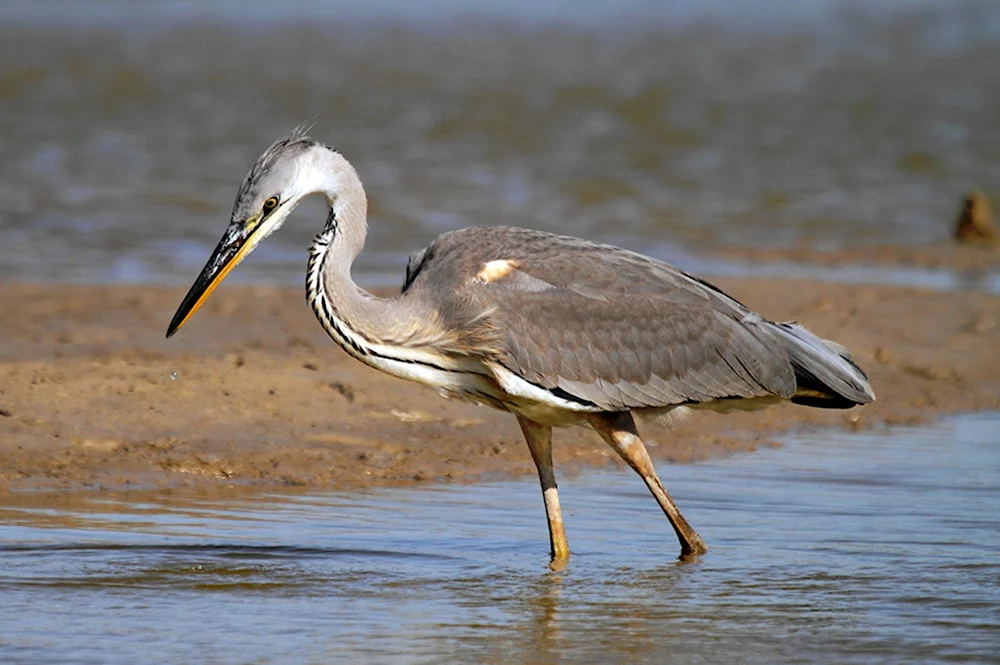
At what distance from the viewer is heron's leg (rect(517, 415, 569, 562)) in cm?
719

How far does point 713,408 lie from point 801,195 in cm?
1227

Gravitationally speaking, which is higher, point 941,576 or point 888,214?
point 888,214

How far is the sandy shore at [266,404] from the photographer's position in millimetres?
8633

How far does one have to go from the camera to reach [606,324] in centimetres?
736

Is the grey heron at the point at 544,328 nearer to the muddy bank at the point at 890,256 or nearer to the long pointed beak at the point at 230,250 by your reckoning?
the long pointed beak at the point at 230,250

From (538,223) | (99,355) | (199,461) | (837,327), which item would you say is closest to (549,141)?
(538,223)

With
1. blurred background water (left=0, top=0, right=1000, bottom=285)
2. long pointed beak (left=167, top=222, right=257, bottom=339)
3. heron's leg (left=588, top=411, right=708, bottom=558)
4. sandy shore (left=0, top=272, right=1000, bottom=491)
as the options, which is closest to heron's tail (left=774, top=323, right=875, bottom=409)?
heron's leg (left=588, top=411, right=708, bottom=558)

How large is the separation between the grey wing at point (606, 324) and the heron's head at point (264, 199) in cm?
77

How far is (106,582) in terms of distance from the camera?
21.5 ft

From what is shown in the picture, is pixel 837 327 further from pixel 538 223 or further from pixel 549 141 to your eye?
pixel 549 141

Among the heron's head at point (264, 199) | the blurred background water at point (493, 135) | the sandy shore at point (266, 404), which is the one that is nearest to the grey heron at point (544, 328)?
the heron's head at point (264, 199)

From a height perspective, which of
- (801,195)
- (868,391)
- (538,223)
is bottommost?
(868,391)

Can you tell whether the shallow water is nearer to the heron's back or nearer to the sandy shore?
the sandy shore

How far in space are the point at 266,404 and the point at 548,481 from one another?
270cm
